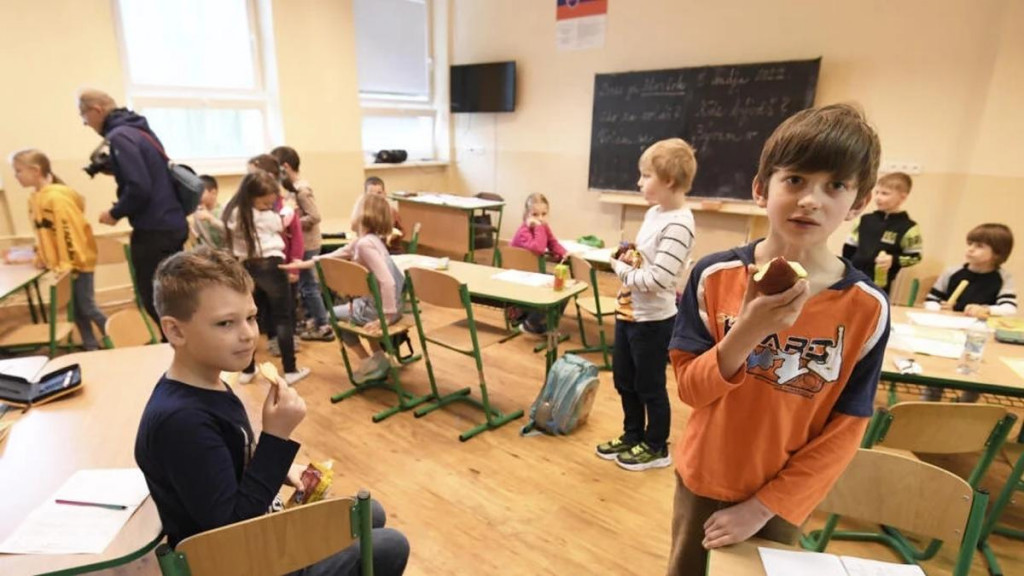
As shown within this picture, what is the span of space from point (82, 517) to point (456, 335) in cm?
199

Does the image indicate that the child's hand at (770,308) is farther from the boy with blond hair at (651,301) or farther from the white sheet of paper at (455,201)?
the white sheet of paper at (455,201)

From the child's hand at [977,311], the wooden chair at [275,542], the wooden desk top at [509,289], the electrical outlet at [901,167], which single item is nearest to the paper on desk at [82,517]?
the wooden chair at [275,542]

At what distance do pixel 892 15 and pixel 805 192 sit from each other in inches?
173

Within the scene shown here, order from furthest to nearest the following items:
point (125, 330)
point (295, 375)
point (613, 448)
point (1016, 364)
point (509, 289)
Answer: point (295, 375)
point (509, 289)
point (613, 448)
point (125, 330)
point (1016, 364)

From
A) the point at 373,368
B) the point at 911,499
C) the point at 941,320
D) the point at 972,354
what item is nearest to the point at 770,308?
the point at 911,499

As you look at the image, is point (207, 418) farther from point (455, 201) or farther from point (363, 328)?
point (455, 201)

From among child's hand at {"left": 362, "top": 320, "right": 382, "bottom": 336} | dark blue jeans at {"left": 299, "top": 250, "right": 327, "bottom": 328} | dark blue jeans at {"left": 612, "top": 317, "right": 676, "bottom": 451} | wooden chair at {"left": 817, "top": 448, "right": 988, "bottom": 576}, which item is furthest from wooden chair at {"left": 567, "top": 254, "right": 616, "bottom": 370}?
wooden chair at {"left": 817, "top": 448, "right": 988, "bottom": 576}

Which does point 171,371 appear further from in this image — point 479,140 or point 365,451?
point 479,140

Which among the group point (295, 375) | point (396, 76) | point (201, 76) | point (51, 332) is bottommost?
point (295, 375)

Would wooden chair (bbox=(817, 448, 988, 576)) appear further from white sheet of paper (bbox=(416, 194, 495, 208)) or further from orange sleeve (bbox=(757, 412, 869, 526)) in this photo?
white sheet of paper (bbox=(416, 194, 495, 208))

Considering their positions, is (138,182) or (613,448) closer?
(613,448)

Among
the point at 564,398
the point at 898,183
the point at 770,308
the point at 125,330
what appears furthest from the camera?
the point at 898,183

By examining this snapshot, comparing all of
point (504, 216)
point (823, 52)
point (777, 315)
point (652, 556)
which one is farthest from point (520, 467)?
point (504, 216)

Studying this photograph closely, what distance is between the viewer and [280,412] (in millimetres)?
1135
